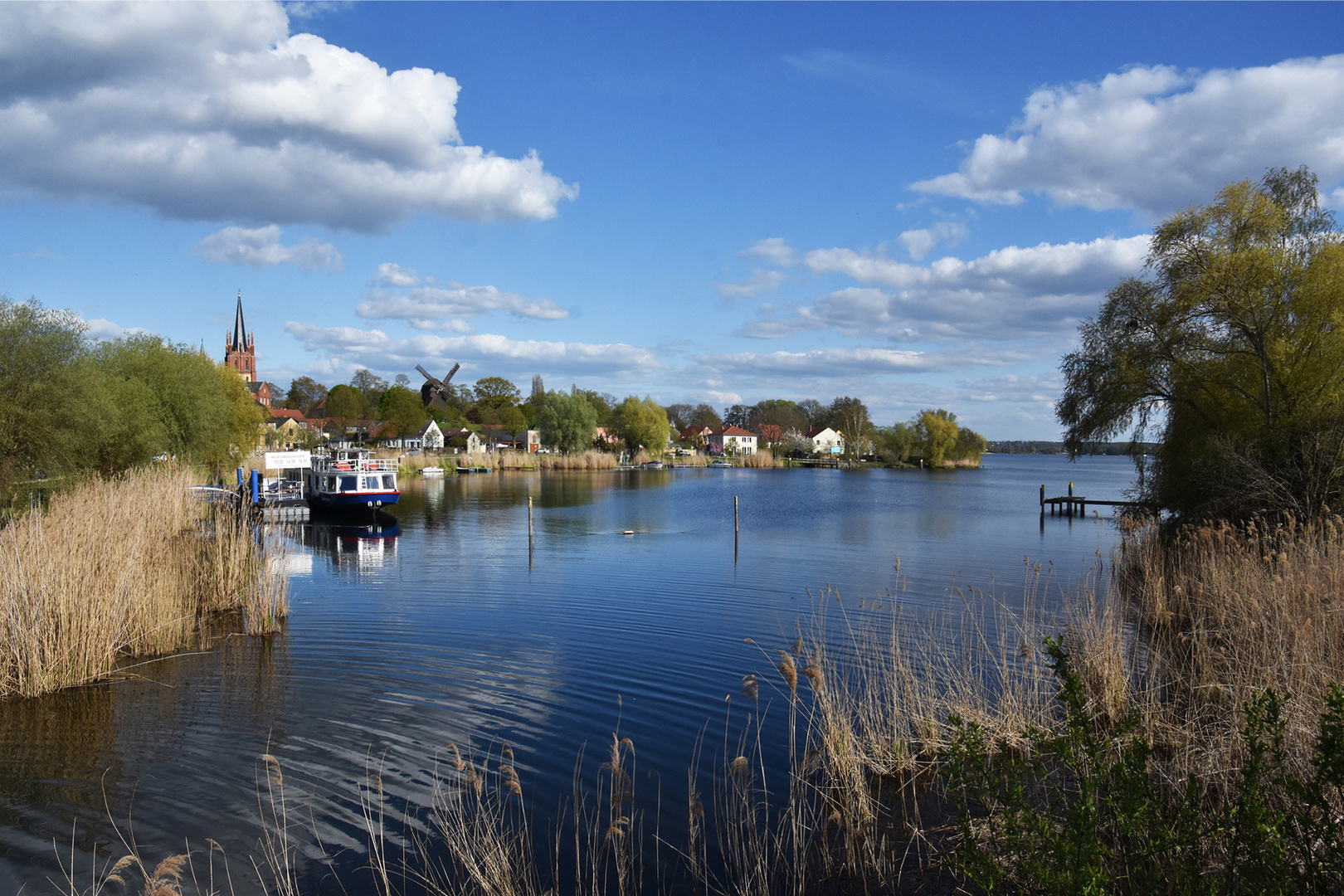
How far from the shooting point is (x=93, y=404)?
22.1 m

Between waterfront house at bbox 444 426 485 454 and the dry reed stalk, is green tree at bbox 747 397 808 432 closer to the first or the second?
waterfront house at bbox 444 426 485 454

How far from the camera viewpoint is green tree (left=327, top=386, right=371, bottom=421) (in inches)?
4626

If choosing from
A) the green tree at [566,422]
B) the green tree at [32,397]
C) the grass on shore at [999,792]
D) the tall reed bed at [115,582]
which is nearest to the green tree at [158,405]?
the green tree at [32,397]

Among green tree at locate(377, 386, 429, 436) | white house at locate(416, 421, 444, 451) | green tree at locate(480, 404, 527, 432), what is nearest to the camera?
white house at locate(416, 421, 444, 451)

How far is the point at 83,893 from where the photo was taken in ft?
18.0

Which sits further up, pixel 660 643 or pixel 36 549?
pixel 36 549

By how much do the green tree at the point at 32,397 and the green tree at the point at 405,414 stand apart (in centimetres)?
8560

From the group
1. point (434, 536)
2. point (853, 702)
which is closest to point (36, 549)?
point (853, 702)

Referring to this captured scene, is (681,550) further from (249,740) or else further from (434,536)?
(249,740)

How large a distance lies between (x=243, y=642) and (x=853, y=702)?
1000 cm

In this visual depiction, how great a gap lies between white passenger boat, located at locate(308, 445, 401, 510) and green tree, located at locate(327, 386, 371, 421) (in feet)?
265

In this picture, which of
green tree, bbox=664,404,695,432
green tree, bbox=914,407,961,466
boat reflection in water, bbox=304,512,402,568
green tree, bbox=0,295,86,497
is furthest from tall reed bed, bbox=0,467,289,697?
green tree, bbox=664,404,695,432

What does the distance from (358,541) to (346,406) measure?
Answer: 9551cm

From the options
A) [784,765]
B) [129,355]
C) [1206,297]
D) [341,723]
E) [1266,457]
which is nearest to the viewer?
[784,765]
